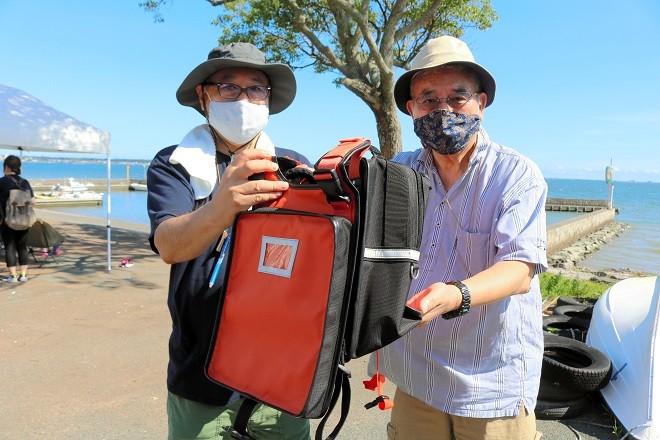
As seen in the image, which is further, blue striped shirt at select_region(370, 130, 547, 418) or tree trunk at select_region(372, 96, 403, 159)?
tree trunk at select_region(372, 96, 403, 159)

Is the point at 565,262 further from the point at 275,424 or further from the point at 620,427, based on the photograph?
the point at 275,424

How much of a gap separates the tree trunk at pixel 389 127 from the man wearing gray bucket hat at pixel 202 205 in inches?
344

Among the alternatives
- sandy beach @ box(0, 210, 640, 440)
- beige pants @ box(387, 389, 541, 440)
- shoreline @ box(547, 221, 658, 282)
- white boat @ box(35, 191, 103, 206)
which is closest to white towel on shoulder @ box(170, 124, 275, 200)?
beige pants @ box(387, 389, 541, 440)

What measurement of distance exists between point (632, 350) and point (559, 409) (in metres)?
0.82

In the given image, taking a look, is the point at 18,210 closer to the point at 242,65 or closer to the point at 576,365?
the point at 242,65

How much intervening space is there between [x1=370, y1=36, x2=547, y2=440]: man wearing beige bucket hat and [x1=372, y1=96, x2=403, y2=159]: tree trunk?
8680mm

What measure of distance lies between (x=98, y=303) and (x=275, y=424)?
6.35 metres

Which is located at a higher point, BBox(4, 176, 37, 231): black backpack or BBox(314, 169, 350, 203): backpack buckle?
BBox(314, 169, 350, 203): backpack buckle

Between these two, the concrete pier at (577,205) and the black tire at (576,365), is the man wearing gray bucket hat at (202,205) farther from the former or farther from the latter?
the concrete pier at (577,205)

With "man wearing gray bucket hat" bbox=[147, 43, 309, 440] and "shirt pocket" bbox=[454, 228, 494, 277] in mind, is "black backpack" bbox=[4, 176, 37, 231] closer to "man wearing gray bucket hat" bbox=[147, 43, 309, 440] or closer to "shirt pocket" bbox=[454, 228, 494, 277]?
"man wearing gray bucket hat" bbox=[147, 43, 309, 440]

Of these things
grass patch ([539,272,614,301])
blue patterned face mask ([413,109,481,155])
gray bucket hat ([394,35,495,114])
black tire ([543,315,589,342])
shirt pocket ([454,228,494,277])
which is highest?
gray bucket hat ([394,35,495,114])

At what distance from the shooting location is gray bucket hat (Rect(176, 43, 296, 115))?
1.92 m

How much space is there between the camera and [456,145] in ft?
6.64

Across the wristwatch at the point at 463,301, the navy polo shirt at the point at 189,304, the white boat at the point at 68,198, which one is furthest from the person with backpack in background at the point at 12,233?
the white boat at the point at 68,198
